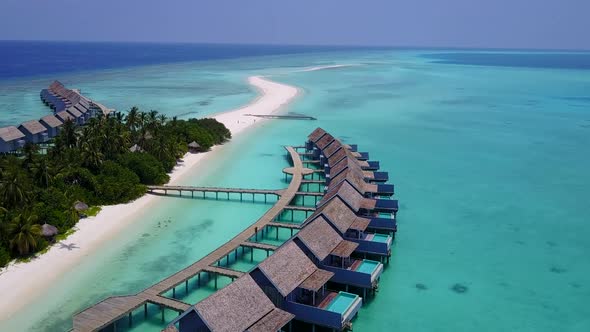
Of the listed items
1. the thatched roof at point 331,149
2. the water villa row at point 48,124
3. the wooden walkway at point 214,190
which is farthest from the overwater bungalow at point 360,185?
the water villa row at point 48,124

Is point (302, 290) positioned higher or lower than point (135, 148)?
lower

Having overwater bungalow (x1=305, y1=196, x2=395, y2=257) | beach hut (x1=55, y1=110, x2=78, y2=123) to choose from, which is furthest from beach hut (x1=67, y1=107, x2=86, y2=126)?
overwater bungalow (x1=305, y1=196, x2=395, y2=257)

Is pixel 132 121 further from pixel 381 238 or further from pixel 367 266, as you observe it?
pixel 367 266

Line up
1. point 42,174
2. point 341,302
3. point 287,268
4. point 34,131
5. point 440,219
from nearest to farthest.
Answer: point 287,268 < point 341,302 < point 42,174 < point 440,219 < point 34,131

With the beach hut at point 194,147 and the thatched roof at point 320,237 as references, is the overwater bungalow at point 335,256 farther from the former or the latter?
the beach hut at point 194,147

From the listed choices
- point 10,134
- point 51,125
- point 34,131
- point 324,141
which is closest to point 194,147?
point 324,141

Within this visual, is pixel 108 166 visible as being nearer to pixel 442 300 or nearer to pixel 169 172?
pixel 169 172

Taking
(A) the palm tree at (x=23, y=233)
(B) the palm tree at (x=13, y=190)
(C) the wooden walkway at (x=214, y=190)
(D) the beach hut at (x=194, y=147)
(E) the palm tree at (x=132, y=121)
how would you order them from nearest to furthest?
(A) the palm tree at (x=23, y=233)
(B) the palm tree at (x=13, y=190)
(C) the wooden walkway at (x=214, y=190)
(E) the palm tree at (x=132, y=121)
(D) the beach hut at (x=194, y=147)
